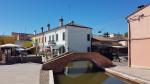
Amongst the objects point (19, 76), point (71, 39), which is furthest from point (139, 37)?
point (71, 39)

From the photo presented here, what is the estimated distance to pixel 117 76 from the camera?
79.2ft

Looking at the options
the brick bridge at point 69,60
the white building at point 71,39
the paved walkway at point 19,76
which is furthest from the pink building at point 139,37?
the white building at point 71,39

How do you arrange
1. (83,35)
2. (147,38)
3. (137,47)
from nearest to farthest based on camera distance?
(147,38) → (137,47) → (83,35)

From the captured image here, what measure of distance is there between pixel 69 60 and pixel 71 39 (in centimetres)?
1839

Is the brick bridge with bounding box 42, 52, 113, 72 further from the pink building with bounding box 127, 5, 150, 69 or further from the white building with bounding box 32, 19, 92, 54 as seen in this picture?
the white building with bounding box 32, 19, 92, 54

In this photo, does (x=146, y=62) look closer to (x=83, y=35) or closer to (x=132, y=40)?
(x=132, y=40)

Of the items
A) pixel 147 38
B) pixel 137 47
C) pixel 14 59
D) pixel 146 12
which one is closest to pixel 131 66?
pixel 137 47

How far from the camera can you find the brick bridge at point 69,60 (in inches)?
1115

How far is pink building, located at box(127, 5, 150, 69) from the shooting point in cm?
2747

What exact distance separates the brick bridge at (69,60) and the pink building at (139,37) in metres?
3.13

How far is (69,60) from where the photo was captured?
2948 centimetres

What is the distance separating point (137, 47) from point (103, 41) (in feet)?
87.3

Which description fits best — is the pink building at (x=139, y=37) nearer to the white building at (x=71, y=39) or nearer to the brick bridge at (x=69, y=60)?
the brick bridge at (x=69, y=60)

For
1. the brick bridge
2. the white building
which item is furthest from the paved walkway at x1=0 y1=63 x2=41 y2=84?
the white building
